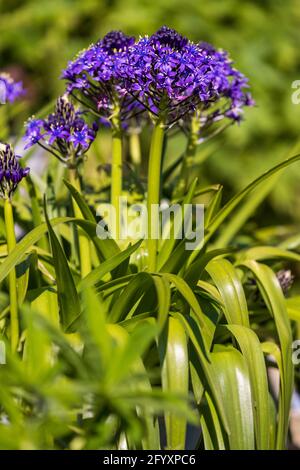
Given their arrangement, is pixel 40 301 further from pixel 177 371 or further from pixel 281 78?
pixel 281 78

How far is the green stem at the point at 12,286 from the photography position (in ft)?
6.27

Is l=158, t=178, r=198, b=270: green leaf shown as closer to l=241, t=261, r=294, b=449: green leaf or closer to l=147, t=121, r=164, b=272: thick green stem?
l=147, t=121, r=164, b=272: thick green stem

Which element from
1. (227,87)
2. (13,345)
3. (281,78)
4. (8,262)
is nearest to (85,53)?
(227,87)

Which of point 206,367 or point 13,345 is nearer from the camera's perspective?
point 206,367

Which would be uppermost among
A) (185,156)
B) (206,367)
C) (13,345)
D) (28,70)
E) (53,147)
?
(28,70)

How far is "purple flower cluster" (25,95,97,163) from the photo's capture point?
2.04 m

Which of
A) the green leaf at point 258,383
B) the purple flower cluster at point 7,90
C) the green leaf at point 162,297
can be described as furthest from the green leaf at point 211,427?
the purple flower cluster at point 7,90

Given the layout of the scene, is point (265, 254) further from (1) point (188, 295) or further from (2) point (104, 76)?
(2) point (104, 76)

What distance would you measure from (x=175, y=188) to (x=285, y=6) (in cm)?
281

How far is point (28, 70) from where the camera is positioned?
214 inches

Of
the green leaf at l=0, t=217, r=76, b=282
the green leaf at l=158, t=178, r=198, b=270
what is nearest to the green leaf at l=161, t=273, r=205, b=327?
the green leaf at l=158, t=178, r=198, b=270

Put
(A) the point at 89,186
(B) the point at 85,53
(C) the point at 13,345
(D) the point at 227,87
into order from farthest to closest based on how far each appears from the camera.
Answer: (A) the point at 89,186
(D) the point at 227,87
(B) the point at 85,53
(C) the point at 13,345

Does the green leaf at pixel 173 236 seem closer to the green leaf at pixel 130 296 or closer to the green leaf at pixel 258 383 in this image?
the green leaf at pixel 130 296

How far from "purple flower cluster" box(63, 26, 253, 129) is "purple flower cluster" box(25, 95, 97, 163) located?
0.07 meters
